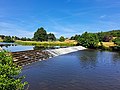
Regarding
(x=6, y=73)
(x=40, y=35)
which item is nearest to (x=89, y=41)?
(x=40, y=35)

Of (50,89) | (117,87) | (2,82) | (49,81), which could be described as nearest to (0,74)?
(2,82)

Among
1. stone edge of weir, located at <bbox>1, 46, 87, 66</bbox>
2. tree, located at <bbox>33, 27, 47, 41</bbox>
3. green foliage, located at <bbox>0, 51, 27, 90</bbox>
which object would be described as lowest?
stone edge of weir, located at <bbox>1, 46, 87, 66</bbox>

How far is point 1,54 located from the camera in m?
13.5

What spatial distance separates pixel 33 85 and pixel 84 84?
7.40 m

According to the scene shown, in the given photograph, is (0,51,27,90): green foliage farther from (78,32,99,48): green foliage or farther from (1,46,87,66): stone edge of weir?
(78,32,99,48): green foliage

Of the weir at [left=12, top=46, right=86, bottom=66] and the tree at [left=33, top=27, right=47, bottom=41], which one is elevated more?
the tree at [left=33, top=27, right=47, bottom=41]

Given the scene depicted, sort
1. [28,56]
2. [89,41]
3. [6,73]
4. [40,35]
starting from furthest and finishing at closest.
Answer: [40,35], [89,41], [28,56], [6,73]

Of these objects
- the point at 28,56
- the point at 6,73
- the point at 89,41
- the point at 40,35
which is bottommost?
the point at 28,56

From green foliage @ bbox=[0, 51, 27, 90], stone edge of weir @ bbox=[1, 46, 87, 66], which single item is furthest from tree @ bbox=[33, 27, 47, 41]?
green foliage @ bbox=[0, 51, 27, 90]

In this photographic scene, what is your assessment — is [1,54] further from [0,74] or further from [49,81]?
[49,81]

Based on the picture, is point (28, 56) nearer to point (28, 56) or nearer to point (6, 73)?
point (28, 56)

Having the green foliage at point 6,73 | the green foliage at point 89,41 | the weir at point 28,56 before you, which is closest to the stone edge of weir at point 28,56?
the weir at point 28,56

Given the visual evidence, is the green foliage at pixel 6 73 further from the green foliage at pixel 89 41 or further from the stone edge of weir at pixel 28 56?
the green foliage at pixel 89 41

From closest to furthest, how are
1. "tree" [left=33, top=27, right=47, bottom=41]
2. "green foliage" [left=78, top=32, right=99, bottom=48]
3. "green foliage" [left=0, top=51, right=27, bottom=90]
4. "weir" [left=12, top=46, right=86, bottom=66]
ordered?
"green foliage" [left=0, top=51, right=27, bottom=90] < "weir" [left=12, top=46, right=86, bottom=66] < "green foliage" [left=78, top=32, right=99, bottom=48] < "tree" [left=33, top=27, right=47, bottom=41]
